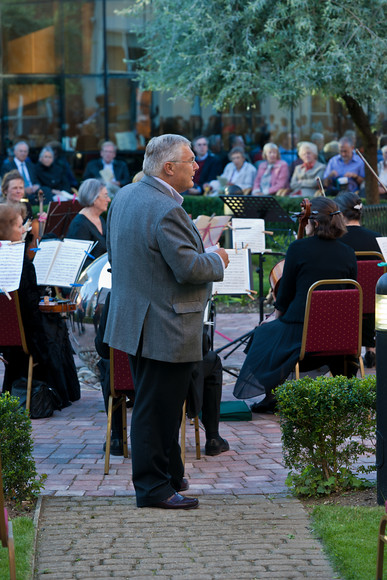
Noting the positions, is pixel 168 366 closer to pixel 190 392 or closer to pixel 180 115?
pixel 190 392

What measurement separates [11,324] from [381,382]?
3.23 meters

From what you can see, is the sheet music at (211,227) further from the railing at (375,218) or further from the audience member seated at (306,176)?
the audience member seated at (306,176)

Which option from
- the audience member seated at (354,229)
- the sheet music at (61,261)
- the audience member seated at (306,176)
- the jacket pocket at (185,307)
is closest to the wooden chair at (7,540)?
the jacket pocket at (185,307)

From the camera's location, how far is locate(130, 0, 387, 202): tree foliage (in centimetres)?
1427

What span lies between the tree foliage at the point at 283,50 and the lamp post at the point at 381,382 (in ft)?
32.7

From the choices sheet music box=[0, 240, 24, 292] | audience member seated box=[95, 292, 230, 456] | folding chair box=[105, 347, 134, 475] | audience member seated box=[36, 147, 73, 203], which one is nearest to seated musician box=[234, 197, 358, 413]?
audience member seated box=[95, 292, 230, 456]

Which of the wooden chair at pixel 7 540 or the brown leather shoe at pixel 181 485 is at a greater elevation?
the wooden chair at pixel 7 540

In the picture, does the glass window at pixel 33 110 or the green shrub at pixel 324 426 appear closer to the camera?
the green shrub at pixel 324 426

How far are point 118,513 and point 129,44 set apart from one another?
1779cm

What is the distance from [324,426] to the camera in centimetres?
503

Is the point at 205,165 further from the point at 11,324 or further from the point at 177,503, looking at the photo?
the point at 177,503

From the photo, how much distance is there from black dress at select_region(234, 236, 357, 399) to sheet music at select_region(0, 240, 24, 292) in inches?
70.6

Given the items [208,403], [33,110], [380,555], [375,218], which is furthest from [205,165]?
[380,555]

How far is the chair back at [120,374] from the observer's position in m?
5.64
